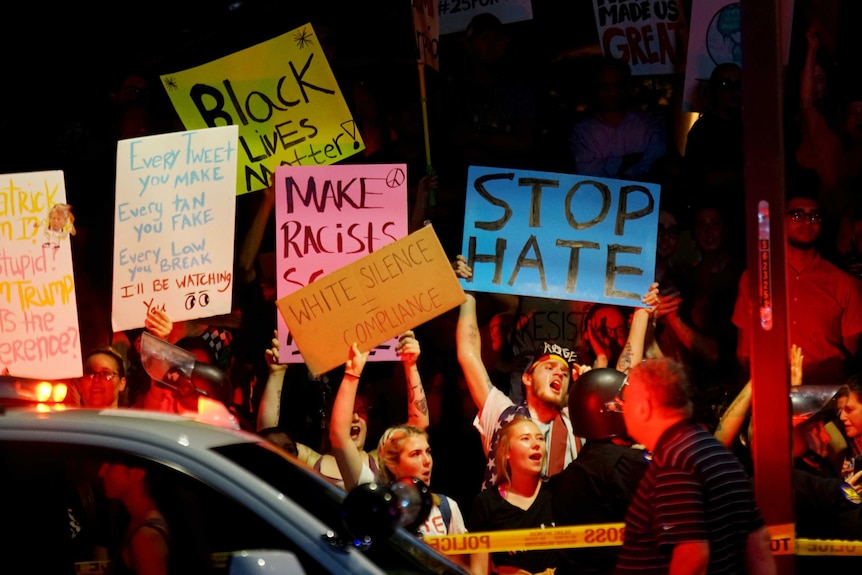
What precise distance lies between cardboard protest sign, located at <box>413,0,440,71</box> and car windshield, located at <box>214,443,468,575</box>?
13.0 ft

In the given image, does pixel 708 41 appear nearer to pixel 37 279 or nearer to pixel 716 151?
pixel 716 151

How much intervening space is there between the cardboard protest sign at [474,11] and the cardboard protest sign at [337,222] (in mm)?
1249

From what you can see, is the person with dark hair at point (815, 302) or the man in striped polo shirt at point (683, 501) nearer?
the man in striped polo shirt at point (683, 501)

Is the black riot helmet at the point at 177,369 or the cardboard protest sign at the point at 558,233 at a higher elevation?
the cardboard protest sign at the point at 558,233

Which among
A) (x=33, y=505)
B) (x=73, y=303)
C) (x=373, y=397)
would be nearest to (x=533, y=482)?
(x=373, y=397)

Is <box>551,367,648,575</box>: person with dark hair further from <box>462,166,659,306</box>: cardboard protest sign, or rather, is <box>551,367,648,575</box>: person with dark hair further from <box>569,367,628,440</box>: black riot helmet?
<box>462,166,659,306</box>: cardboard protest sign

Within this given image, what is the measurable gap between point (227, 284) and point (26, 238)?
4.52ft

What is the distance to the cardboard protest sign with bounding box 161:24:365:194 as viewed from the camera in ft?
25.3

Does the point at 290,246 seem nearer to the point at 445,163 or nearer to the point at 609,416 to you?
the point at 445,163

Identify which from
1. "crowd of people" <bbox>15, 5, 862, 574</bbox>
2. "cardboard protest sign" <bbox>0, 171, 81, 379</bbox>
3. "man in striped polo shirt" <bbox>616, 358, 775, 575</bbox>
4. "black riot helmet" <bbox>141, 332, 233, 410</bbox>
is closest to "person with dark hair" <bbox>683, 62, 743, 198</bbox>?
"crowd of people" <bbox>15, 5, 862, 574</bbox>

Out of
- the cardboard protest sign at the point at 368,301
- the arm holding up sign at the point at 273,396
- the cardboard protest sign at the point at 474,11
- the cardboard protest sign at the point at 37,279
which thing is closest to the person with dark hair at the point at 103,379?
the cardboard protest sign at the point at 37,279

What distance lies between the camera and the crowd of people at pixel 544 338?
272 inches

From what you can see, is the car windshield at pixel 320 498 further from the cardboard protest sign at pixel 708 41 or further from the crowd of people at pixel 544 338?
the cardboard protest sign at pixel 708 41

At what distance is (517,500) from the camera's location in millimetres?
6926
